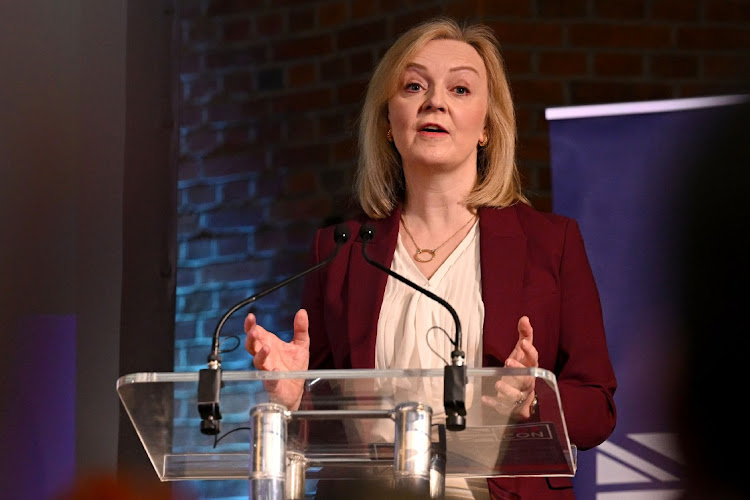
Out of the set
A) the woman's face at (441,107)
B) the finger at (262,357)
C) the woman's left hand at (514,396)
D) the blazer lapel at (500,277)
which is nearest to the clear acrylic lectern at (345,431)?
the woman's left hand at (514,396)

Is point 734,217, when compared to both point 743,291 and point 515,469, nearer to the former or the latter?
point 743,291

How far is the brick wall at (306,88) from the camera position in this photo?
3.70 meters

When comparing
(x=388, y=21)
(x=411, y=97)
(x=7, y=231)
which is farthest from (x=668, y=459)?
(x=7, y=231)

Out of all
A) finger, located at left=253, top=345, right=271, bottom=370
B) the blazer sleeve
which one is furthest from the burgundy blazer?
finger, located at left=253, top=345, right=271, bottom=370

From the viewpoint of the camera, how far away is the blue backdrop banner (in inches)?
127

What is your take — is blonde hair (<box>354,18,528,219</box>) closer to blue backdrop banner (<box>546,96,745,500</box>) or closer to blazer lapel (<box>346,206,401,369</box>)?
blazer lapel (<box>346,206,401,369</box>)

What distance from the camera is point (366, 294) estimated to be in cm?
250

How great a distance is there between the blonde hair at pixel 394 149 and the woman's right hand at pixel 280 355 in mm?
761

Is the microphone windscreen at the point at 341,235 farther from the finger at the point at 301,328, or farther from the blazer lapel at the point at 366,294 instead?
the blazer lapel at the point at 366,294

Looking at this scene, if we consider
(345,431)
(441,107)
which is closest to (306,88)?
(441,107)

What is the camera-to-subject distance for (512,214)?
261cm

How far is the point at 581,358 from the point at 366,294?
0.47 m

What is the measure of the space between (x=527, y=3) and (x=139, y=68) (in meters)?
1.31

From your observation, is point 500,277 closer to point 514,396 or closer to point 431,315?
point 431,315
